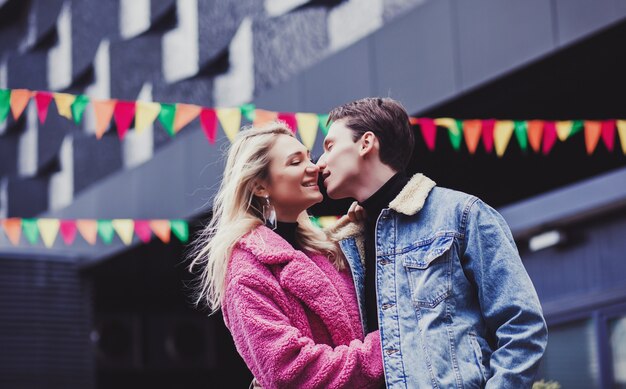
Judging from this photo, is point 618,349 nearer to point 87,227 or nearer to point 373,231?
point 87,227

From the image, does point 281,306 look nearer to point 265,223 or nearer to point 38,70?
point 265,223

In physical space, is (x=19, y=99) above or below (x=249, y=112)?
above

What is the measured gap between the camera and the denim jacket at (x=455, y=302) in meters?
3.58

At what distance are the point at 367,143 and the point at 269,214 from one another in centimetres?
45

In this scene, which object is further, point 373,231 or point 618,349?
point 618,349

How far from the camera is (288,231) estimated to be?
13.5ft

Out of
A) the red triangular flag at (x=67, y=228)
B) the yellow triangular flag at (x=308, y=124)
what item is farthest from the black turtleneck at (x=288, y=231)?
the red triangular flag at (x=67, y=228)

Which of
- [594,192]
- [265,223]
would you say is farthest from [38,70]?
[265,223]

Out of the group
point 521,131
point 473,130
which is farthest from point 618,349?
point 473,130

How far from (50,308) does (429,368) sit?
13.4m

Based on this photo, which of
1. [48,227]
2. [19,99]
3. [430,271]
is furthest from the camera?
[48,227]

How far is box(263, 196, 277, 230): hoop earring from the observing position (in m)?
4.16

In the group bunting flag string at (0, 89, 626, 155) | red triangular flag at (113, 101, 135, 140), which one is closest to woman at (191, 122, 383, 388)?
bunting flag string at (0, 89, 626, 155)

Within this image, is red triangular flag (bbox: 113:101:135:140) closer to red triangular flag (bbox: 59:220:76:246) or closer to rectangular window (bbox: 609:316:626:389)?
red triangular flag (bbox: 59:220:76:246)
